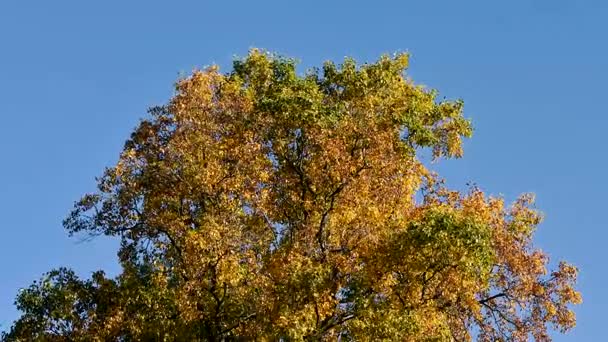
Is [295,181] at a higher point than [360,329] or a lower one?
higher

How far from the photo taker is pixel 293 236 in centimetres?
2666

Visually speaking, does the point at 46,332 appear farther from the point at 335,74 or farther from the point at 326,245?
the point at 335,74

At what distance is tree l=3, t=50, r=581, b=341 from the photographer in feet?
80.7

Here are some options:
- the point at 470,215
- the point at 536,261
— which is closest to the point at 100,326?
the point at 470,215

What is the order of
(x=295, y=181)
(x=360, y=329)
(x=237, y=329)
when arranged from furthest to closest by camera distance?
1. (x=295, y=181)
2. (x=237, y=329)
3. (x=360, y=329)

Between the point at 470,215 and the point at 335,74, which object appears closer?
the point at 470,215

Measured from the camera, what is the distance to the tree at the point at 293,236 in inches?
968

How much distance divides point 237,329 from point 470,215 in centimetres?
749

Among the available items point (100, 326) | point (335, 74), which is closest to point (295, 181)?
point (335, 74)

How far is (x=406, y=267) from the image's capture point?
82.3 ft

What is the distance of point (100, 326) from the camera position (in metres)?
25.8

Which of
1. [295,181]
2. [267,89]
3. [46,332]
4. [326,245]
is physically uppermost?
[267,89]

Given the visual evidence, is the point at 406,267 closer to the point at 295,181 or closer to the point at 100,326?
the point at 295,181

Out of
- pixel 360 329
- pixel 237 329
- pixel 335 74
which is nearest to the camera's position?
pixel 360 329
